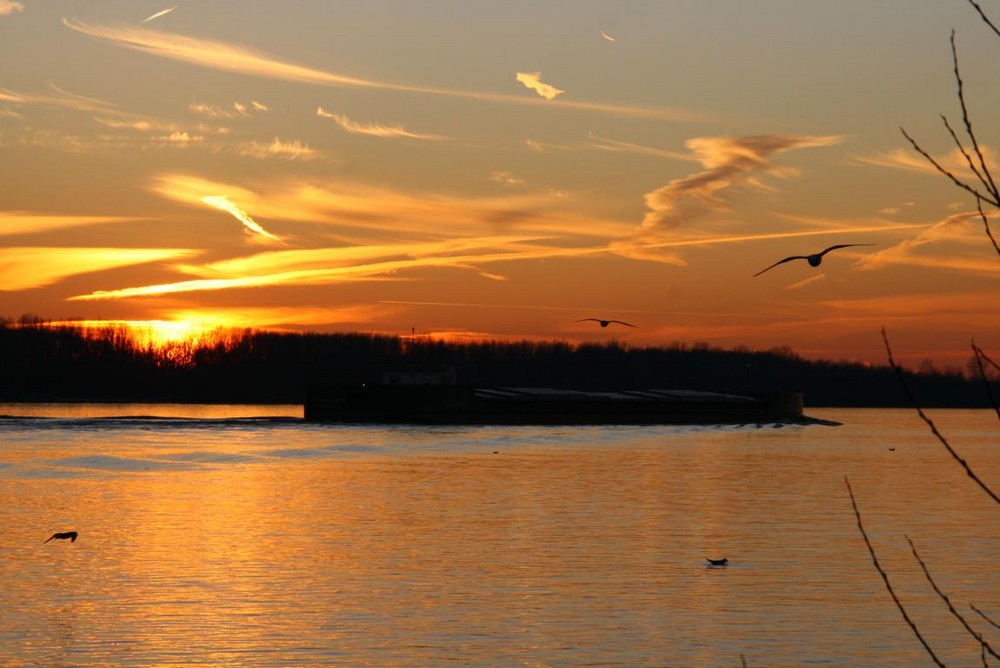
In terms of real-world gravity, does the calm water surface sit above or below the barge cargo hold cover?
below

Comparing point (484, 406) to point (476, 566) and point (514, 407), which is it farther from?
point (476, 566)

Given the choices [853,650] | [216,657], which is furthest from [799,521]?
[216,657]

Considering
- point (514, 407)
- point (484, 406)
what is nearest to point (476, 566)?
point (484, 406)

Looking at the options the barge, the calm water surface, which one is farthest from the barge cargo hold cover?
the calm water surface

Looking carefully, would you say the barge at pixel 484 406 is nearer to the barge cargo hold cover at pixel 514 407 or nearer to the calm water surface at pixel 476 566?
the barge cargo hold cover at pixel 514 407

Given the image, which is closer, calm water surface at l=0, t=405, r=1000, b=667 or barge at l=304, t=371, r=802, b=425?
calm water surface at l=0, t=405, r=1000, b=667

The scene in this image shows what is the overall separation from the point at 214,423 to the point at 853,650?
153 metres

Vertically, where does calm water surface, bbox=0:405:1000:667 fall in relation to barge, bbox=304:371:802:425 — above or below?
→ below

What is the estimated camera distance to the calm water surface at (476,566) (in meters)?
24.7

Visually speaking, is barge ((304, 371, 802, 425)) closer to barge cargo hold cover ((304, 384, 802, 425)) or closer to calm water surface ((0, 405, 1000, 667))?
barge cargo hold cover ((304, 384, 802, 425))

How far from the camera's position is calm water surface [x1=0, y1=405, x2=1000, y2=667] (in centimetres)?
2472

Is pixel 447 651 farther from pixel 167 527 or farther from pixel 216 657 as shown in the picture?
pixel 167 527

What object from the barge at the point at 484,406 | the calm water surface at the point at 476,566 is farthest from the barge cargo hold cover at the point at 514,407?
the calm water surface at the point at 476,566

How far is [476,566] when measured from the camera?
120ft
